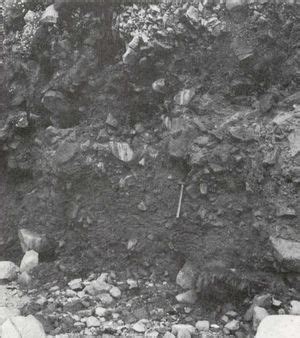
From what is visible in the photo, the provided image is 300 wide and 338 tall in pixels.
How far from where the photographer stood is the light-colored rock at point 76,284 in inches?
193

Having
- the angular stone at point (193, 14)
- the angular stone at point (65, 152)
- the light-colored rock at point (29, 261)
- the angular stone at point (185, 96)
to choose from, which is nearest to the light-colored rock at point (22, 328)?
the light-colored rock at point (29, 261)

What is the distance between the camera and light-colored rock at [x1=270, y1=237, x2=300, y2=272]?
4359mm

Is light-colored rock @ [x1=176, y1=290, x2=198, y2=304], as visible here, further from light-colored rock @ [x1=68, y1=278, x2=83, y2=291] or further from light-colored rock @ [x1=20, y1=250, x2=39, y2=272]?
light-colored rock @ [x1=20, y1=250, x2=39, y2=272]

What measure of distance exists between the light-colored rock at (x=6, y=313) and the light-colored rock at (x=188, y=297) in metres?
1.64

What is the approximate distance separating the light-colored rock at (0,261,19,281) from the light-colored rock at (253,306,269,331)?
2749 millimetres

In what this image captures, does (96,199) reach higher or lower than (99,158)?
lower

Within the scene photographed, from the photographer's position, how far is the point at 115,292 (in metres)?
4.80

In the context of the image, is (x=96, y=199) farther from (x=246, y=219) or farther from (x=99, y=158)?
(x=246, y=219)

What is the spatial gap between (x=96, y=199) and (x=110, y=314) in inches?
55.3

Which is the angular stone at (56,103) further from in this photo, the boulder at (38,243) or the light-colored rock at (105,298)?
the light-colored rock at (105,298)

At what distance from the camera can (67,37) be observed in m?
5.92

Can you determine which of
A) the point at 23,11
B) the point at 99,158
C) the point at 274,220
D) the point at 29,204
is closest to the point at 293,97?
the point at 274,220

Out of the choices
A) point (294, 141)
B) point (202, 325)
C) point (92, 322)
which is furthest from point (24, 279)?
point (294, 141)

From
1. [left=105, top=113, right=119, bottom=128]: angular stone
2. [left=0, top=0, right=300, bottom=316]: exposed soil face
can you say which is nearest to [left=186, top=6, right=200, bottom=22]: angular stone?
[left=0, top=0, right=300, bottom=316]: exposed soil face
